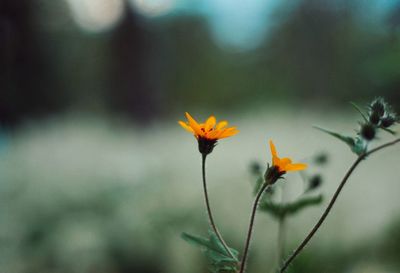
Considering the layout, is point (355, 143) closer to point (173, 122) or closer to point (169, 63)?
point (173, 122)

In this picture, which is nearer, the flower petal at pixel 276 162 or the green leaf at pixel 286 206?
the flower petal at pixel 276 162

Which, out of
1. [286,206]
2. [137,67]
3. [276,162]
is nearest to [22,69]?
[137,67]

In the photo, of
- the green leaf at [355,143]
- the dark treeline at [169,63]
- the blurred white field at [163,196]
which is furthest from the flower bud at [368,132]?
the dark treeline at [169,63]

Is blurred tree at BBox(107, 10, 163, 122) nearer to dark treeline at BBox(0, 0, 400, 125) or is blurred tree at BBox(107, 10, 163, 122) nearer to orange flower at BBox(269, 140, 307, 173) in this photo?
dark treeline at BBox(0, 0, 400, 125)

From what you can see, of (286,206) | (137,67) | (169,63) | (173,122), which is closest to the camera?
(286,206)

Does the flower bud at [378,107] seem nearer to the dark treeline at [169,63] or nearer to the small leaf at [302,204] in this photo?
the small leaf at [302,204]

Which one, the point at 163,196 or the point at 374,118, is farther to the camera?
the point at 163,196
